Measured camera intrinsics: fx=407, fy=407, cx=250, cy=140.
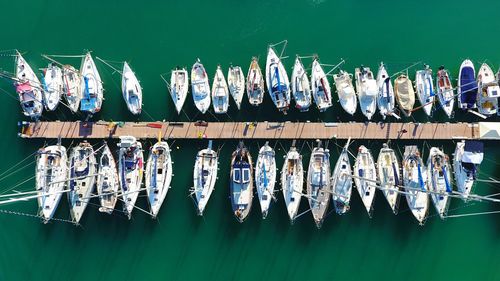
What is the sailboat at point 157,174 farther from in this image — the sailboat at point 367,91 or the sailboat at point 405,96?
the sailboat at point 405,96

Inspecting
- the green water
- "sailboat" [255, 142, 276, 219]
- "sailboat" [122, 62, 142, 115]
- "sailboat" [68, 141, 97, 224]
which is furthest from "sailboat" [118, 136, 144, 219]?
"sailboat" [255, 142, 276, 219]

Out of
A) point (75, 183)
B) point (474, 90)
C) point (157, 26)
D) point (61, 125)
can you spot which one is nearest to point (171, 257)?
point (75, 183)

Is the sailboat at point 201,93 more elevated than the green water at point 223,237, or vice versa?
the sailboat at point 201,93

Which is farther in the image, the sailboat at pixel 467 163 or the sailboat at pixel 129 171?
the sailboat at pixel 129 171

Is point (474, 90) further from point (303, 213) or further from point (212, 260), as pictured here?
point (212, 260)

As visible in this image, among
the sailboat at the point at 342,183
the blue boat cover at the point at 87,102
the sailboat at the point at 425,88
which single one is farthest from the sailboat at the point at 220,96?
the sailboat at the point at 425,88

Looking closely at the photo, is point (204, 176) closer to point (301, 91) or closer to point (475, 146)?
point (301, 91)
